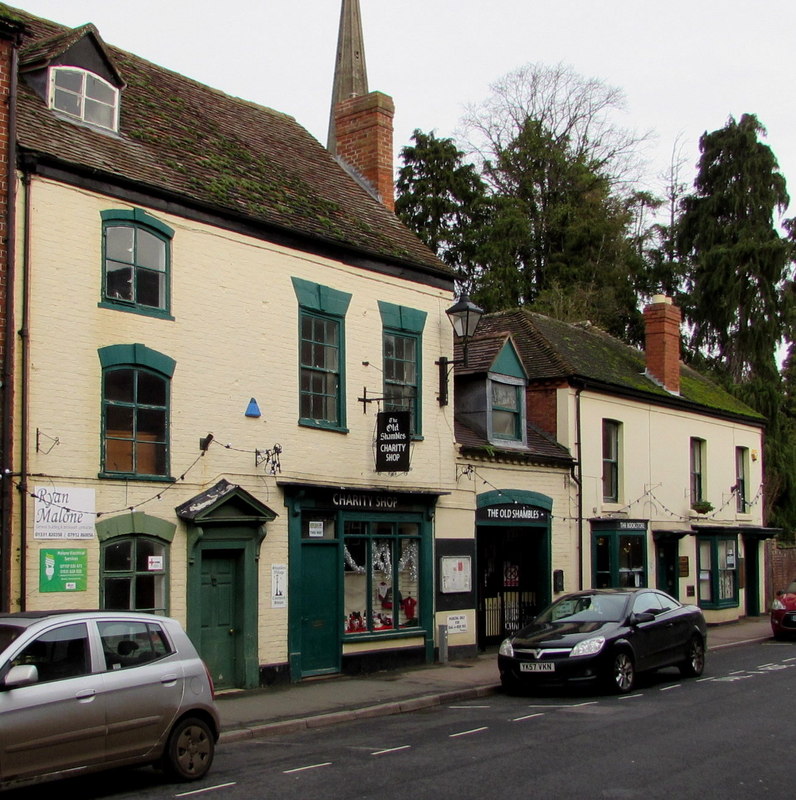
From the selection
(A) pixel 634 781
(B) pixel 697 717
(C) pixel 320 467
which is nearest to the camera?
(A) pixel 634 781

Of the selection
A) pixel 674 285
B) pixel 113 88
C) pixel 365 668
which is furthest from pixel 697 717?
pixel 674 285

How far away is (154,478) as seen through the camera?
1449cm

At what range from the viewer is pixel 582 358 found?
25422mm

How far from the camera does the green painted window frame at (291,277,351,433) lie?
17.1 meters

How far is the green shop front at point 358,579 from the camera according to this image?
16.8 metres

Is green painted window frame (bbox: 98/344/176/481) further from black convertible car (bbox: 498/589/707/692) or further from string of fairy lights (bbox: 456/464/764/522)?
string of fairy lights (bbox: 456/464/764/522)

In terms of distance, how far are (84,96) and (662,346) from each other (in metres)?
17.4

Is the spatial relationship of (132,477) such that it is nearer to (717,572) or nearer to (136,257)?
(136,257)

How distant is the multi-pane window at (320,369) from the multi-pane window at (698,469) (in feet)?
46.8

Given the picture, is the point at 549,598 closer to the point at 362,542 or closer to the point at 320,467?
the point at 362,542

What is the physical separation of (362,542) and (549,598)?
232 inches

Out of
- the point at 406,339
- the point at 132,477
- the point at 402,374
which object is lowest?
the point at 132,477

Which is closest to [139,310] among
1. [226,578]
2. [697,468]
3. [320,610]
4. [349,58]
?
[226,578]

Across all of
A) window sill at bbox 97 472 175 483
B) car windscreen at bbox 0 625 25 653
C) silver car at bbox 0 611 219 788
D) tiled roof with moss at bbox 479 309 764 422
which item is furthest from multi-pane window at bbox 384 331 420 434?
car windscreen at bbox 0 625 25 653
